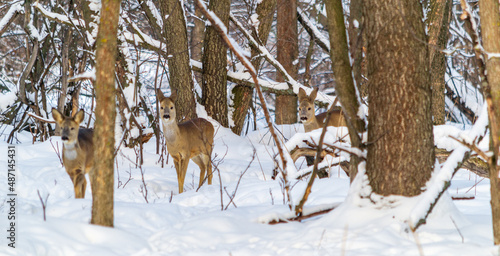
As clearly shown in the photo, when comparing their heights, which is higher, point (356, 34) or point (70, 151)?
point (356, 34)

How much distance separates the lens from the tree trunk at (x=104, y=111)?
12.7 feet

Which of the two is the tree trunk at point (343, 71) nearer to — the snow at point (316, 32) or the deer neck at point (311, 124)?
the deer neck at point (311, 124)

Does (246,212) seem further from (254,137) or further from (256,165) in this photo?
(254,137)

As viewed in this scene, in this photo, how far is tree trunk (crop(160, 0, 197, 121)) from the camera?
9.67 metres

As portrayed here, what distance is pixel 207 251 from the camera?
12.3 feet

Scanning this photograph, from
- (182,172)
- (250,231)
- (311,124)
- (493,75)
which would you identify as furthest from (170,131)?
(493,75)

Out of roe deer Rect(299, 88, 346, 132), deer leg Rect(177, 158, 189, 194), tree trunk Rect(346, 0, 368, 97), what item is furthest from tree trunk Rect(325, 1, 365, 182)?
roe deer Rect(299, 88, 346, 132)

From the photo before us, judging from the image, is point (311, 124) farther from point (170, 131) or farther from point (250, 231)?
point (250, 231)

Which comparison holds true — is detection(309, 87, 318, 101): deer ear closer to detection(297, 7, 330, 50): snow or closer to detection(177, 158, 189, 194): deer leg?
detection(297, 7, 330, 50): snow

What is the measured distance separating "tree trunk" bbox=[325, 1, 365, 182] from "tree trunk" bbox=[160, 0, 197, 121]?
→ 5574 millimetres

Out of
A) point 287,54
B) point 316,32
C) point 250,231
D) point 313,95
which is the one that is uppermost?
point 316,32

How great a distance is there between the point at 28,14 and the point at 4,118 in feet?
7.59

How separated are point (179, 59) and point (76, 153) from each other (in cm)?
360

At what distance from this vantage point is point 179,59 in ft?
32.0
